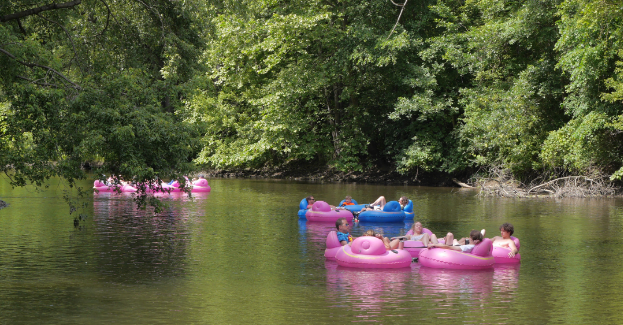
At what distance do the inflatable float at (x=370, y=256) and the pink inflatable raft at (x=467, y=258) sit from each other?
634 millimetres

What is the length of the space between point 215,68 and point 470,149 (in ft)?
55.8

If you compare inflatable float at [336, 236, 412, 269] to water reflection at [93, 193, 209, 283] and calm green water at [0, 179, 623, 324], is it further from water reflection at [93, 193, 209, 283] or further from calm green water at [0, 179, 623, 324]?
water reflection at [93, 193, 209, 283]

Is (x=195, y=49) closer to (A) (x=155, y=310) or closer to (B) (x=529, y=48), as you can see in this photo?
(A) (x=155, y=310)

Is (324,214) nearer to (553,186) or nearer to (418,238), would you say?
(418,238)

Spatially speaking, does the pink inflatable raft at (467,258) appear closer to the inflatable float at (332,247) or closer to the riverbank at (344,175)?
the inflatable float at (332,247)

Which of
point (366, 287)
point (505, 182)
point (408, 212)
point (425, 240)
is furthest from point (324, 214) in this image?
point (505, 182)

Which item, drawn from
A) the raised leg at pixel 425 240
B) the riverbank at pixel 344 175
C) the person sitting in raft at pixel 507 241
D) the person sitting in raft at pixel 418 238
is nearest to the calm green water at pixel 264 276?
the person sitting in raft at pixel 507 241

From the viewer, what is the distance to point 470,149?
34.5 metres

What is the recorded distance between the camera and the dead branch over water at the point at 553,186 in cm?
2925

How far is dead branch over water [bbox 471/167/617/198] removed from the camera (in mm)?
29250

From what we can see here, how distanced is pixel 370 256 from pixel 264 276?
231cm

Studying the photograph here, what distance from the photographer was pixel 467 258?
42.3 feet

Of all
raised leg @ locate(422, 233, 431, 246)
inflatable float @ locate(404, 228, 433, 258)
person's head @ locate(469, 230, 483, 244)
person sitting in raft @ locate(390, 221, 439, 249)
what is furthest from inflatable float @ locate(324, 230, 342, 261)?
person's head @ locate(469, 230, 483, 244)

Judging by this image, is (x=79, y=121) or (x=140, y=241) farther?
(x=140, y=241)
